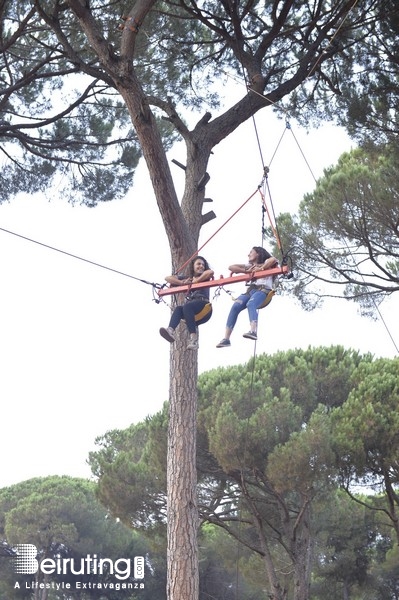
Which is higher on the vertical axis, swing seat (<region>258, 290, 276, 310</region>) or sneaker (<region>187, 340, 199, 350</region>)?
swing seat (<region>258, 290, 276, 310</region>)

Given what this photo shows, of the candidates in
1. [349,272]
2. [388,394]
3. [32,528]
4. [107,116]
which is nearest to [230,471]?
[388,394]

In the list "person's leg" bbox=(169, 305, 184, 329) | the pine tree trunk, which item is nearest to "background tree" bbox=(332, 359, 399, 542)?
the pine tree trunk

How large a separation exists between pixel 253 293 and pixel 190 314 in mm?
510

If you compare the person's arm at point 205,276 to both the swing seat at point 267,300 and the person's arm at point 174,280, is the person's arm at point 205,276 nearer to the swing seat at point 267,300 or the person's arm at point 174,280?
the person's arm at point 174,280

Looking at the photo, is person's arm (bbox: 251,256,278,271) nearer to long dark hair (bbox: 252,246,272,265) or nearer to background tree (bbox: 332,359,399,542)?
long dark hair (bbox: 252,246,272,265)

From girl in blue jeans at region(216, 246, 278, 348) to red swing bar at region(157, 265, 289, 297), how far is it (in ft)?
0.13

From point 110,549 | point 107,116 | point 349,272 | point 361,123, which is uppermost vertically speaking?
point 107,116

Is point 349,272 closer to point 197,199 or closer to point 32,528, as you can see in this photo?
point 197,199

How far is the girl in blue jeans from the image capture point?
6195mm

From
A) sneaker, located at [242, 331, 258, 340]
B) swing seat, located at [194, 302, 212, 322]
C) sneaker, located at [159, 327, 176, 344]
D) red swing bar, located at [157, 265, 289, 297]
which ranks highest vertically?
red swing bar, located at [157, 265, 289, 297]

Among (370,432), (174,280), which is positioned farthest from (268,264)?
(370,432)

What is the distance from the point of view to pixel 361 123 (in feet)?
34.3

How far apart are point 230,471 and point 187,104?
5885 millimetres

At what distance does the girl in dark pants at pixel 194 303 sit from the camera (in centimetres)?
647
